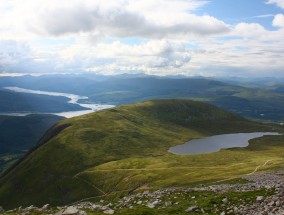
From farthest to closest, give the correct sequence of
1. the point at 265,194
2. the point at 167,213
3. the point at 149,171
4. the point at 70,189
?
1. the point at 70,189
2. the point at 149,171
3. the point at 265,194
4. the point at 167,213

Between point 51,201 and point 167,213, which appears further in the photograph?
point 51,201

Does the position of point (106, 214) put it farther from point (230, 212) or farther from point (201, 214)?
point (230, 212)

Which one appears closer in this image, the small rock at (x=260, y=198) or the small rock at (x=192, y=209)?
the small rock at (x=260, y=198)

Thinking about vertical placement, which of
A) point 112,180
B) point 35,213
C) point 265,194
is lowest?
point 112,180

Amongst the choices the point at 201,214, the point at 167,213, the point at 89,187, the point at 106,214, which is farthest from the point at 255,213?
the point at 89,187

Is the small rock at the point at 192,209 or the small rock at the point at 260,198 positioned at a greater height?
the small rock at the point at 260,198

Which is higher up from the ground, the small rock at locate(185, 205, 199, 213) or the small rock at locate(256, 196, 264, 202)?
the small rock at locate(256, 196, 264, 202)

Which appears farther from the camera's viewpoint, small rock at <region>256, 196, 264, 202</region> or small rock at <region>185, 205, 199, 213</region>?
small rock at <region>185, 205, 199, 213</region>

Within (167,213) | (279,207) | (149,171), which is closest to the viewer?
(279,207)

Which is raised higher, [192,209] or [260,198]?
[260,198]

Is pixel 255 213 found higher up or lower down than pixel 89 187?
higher up
